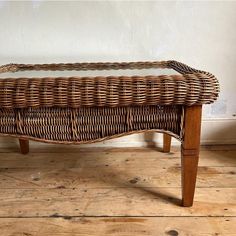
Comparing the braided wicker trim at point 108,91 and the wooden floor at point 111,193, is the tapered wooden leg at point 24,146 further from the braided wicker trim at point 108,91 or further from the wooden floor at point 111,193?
the braided wicker trim at point 108,91

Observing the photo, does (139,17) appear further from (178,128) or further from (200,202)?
(200,202)

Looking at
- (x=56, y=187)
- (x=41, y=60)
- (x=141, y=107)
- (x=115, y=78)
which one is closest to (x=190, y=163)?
(x=141, y=107)

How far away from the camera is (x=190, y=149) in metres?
0.79

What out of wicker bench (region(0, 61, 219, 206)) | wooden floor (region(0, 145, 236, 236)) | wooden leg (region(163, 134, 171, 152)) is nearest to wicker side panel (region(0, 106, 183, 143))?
wicker bench (region(0, 61, 219, 206))

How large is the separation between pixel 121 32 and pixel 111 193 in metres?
0.70

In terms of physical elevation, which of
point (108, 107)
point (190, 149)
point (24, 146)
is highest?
point (108, 107)

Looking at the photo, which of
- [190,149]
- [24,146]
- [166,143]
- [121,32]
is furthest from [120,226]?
[121,32]

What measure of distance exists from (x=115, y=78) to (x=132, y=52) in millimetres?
544

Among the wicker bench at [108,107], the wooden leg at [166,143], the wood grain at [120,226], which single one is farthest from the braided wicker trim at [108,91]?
the wooden leg at [166,143]

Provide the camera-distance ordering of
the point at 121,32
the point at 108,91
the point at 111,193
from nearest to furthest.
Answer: the point at 108,91 < the point at 111,193 < the point at 121,32

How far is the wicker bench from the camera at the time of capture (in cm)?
71

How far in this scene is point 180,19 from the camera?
1.19 metres

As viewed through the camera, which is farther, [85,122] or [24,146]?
[24,146]

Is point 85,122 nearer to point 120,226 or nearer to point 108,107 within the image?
point 108,107
